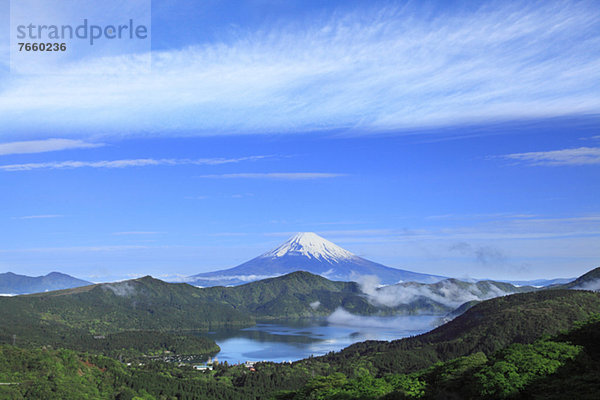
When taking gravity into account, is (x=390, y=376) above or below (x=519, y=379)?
below

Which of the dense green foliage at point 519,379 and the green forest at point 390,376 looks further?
the green forest at point 390,376

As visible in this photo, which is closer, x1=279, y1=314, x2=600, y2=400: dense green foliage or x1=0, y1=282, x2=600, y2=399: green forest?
x1=279, y1=314, x2=600, y2=400: dense green foliage

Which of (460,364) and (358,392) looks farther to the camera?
(460,364)

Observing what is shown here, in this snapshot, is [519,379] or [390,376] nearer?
[519,379]

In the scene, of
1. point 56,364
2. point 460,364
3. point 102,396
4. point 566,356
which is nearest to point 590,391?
point 566,356

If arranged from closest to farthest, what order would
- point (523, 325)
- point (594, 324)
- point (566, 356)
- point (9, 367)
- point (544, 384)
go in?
point (544, 384) → point (566, 356) → point (594, 324) → point (9, 367) → point (523, 325)

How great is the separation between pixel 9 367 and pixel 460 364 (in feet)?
372

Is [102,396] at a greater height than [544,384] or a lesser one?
lesser

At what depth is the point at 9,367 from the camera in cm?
14150

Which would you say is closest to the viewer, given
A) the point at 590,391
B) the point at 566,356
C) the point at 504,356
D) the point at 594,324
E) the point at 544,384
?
the point at 590,391

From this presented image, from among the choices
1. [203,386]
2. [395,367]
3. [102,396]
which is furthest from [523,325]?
[102,396]

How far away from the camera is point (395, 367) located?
18475cm

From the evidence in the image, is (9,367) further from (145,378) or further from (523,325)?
(523,325)

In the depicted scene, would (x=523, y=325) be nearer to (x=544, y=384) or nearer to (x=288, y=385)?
(x=288, y=385)
